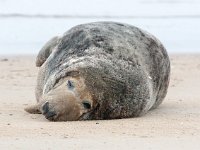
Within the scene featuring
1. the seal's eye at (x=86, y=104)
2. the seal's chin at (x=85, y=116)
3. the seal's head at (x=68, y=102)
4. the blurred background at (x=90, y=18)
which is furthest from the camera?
the blurred background at (x=90, y=18)

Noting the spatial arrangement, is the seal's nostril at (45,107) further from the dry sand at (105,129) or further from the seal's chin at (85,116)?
the seal's chin at (85,116)

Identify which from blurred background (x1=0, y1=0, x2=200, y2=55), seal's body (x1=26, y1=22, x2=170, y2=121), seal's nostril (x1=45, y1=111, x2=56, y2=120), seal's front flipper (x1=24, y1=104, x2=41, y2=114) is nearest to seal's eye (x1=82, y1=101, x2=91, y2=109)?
seal's body (x1=26, y1=22, x2=170, y2=121)

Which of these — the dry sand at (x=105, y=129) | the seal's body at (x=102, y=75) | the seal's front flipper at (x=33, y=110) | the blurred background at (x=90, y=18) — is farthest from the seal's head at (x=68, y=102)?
the blurred background at (x=90, y=18)

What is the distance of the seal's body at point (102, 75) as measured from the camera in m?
6.18

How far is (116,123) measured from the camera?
624 centimetres

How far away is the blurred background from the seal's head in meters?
7.21

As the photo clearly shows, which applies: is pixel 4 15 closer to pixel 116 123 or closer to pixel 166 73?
pixel 166 73

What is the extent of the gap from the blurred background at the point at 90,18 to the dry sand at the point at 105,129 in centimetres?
582

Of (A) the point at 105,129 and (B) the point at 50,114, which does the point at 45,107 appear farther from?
(A) the point at 105,129

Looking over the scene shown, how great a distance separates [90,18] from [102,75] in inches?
516

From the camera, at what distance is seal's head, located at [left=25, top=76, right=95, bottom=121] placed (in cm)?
606

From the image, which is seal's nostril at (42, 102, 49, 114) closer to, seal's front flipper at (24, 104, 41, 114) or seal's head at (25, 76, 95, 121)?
seal's head at (25, 76, 95, 121)

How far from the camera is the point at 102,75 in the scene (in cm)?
641

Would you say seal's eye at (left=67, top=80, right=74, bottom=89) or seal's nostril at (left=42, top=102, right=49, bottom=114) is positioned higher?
seal's eye at (left=67, top=80, right=74, bottom=89)
